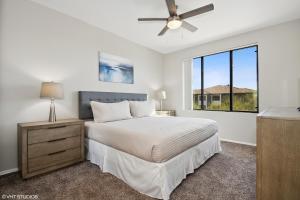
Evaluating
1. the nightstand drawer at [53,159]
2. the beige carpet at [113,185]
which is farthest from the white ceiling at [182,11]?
the beige carpet at [113,185]

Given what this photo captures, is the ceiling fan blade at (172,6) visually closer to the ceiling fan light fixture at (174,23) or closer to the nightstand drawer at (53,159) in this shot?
the ceiling fan light fixture at (174,23)

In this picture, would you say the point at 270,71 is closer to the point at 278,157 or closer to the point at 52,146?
the point at 278,157

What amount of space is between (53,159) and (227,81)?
4.02 metres

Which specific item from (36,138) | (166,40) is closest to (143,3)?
(166,40)

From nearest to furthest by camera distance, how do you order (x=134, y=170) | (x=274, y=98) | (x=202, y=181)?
1. (x=134, y=170)
2. (x=202, y=181)
3. (x=274, y=98)

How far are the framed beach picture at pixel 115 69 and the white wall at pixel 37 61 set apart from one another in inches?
5.0

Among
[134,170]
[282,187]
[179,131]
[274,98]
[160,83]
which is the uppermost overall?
[160,83]

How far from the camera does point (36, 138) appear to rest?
2025mm

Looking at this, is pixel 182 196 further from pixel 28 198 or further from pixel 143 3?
pixel 143 3

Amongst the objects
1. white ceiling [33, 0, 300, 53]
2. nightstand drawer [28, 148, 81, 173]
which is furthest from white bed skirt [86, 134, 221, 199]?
white ceiling [33, 0, 300, 53]

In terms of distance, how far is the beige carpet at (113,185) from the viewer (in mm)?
1652

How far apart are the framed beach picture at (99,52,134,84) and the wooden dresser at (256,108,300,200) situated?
3.01m

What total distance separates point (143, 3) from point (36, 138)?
252 centimetres

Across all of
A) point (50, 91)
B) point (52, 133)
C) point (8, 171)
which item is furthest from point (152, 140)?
point (8, 171)
